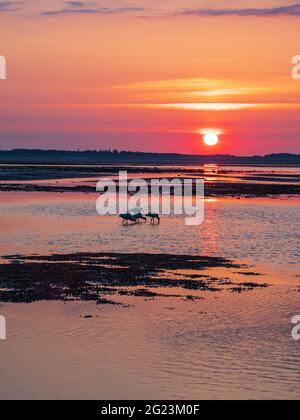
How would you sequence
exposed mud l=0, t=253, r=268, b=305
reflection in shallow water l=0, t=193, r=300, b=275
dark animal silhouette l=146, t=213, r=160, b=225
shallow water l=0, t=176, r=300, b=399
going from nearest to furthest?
shallow water l=0, t=176, r=300, b=399
exposed mud l=0, t=253, r=268, b=305
reflection in shallow water l=0, t=193, r=300, b=275
dark animal silhouette l=146, t=213, r=160, b=225

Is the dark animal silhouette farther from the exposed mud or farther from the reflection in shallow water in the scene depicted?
the exposed mud

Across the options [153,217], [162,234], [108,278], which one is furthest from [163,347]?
[153,217]

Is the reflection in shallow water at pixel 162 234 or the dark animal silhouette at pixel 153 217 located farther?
the dark animal silhouette at pixel 153 217

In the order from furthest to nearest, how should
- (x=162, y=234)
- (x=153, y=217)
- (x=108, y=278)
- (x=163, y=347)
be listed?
(x=153, y=217) → (x=162, y=234) → (x=108, y=278) → (x=163, y=347)

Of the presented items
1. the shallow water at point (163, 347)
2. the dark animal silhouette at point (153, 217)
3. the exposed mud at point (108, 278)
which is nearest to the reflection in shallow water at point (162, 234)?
the dark animal silhouette at point (153, 217)

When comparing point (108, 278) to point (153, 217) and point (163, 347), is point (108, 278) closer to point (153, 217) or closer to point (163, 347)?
point (163, 347)

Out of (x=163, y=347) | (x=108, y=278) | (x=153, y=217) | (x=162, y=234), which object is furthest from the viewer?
(x=153, y=217)

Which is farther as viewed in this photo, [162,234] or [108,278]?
[162,234]

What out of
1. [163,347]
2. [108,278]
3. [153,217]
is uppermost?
[153,217]

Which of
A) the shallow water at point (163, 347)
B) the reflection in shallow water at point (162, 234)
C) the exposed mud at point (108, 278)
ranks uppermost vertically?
the reflection in shallow water at point (162, 234)

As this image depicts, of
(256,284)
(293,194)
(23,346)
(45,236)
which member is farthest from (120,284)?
(293,194)

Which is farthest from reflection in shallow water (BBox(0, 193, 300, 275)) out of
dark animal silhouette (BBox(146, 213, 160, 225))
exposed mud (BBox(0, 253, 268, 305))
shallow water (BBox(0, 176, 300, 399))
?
exposed mud (BBox(0, 253, 268, 305))

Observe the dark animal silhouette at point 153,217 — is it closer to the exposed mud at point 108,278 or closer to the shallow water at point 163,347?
the exposed mud at point 108,278
